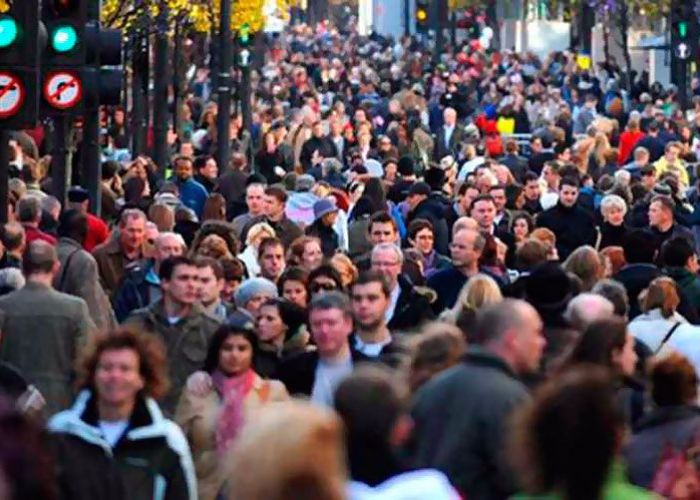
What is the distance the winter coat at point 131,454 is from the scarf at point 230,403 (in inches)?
60.4

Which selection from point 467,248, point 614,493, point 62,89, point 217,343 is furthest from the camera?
point 62,89

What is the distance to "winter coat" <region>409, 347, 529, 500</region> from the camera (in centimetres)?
1066

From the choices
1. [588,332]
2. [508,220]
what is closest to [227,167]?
[508,220]

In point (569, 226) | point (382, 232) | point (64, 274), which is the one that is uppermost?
point (64, 274)

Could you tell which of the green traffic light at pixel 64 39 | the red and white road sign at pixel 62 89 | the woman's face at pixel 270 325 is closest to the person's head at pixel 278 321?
the woman's face at pixel 270 325

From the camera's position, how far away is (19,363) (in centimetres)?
1493

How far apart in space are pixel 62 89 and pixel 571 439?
14095 mm

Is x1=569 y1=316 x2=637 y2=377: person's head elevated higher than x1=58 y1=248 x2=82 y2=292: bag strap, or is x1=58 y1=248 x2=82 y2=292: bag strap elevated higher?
x1=569 y1=316 x2=637 y2=377: person's head

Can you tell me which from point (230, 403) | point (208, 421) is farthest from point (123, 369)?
point (230, 403)

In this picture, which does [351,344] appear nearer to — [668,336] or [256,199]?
[668,336]

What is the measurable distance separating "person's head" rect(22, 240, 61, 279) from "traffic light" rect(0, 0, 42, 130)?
4.10 m

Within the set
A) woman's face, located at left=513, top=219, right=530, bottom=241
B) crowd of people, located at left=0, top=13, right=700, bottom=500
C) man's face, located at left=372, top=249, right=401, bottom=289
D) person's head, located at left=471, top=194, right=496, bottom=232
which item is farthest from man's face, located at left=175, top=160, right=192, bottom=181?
man's face, located at left=372, top=249, right=401, bottom=289

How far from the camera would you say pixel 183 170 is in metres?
30.5

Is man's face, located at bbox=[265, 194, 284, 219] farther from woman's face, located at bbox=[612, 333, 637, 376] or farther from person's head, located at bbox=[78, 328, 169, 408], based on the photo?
person's head, located at bbox=[78, 328, 169, 408]
